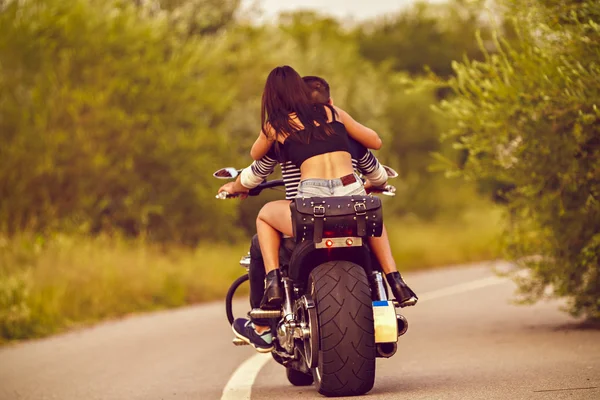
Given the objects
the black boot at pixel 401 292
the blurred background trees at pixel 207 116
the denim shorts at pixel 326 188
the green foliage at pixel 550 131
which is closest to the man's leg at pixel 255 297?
the denim shorts at pixel 326 188

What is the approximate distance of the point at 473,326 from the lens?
528 inches

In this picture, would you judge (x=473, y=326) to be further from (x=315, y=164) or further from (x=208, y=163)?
(x=208, y=163)

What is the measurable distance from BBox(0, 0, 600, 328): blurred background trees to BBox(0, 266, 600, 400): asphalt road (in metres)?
1.00

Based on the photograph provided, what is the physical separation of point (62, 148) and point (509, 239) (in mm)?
11193

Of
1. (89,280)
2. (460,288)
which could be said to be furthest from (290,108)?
(460,288)

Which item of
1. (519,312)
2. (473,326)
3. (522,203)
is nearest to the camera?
(522,203)

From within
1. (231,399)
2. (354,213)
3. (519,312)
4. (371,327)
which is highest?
(354,213)

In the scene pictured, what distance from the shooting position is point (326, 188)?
7.71 meters

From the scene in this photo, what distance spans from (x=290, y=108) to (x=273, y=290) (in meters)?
1.11

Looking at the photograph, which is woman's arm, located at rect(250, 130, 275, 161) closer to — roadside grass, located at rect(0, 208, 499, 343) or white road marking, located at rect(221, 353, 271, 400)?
white road marking, located at rect(221, 353, 271, 400)

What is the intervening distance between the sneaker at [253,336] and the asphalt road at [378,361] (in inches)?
12.0

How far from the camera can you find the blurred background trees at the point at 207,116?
10.8 m

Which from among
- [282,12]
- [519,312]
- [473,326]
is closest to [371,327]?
[473,326]

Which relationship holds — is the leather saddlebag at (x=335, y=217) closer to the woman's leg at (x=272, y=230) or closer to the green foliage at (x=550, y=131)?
the woman's leg at (x=272, y=230)
